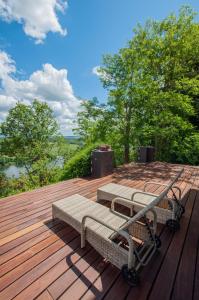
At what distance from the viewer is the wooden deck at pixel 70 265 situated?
5.08 ft

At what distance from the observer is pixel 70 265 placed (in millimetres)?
1863

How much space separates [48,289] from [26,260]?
0.52m

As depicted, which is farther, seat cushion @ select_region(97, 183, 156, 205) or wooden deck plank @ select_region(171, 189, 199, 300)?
seat cushion @ select_region(97, 183, 156, 205)

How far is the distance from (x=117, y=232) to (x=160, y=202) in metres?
1.64

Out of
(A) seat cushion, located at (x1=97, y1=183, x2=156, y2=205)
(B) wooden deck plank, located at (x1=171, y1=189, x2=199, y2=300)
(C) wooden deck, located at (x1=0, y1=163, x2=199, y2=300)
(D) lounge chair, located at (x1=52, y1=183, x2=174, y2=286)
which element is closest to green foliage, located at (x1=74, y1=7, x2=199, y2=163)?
(A) seat cushion, located at (x1=97, y1=183, x2=156, y2=205)

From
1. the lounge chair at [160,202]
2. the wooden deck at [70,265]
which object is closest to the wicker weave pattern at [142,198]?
the lounge chair at [160,202]

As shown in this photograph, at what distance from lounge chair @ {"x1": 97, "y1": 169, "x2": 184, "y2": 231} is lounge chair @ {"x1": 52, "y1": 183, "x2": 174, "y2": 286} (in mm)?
310

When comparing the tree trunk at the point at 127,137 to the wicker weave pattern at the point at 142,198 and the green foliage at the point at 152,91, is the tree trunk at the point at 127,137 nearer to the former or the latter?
the green foliage at the point at 152,91

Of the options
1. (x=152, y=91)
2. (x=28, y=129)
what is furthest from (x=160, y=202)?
(x=28, y=129)

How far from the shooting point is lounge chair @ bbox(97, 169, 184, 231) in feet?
8.36

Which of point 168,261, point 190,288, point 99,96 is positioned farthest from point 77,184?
point 99,96

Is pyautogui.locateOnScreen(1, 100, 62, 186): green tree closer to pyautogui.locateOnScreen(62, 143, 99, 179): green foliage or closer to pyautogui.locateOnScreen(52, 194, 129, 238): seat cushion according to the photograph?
pyautogui.locateOnScreen(62, 143, 99, 179): green foliage

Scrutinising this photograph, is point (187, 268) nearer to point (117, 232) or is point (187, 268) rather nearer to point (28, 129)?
point (117, 232)

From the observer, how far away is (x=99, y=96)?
8.98 metres
